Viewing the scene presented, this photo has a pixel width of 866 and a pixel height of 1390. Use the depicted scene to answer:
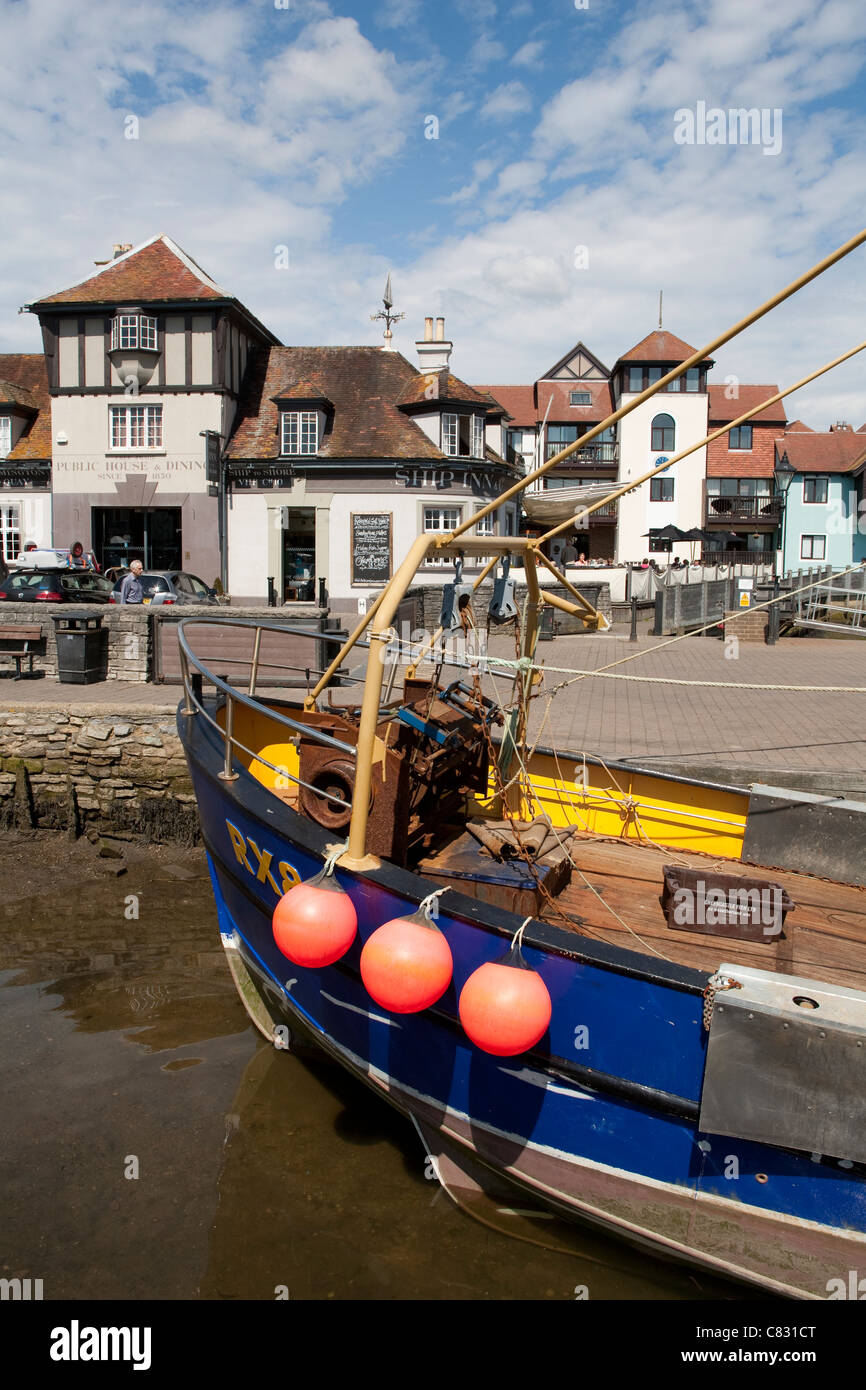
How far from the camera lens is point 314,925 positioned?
389cm

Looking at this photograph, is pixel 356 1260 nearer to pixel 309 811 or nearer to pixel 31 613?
pixel 309 811

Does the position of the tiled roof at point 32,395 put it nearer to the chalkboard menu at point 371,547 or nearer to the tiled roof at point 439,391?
the chalkboard menu at point 371,547

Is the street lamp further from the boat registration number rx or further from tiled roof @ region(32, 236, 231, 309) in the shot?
the boat registration number rx

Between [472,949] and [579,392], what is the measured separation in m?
48.3

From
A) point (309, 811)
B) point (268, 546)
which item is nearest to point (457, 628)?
point (309, 811)

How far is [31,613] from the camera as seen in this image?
13.3m

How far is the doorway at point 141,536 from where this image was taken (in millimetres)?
27188

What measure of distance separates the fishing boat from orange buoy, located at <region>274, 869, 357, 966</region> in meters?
0.01

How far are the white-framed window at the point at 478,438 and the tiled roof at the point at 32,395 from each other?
13.0m

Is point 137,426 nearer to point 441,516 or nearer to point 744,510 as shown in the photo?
point 441,516

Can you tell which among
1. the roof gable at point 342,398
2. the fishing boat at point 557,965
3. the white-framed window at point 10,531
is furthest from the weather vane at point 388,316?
the fishing boat at point 557,965

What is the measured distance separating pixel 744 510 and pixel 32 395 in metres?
32.4

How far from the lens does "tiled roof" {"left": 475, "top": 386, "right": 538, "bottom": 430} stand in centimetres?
4859

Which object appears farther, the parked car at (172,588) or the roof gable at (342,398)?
the roof gable at (342,398)
